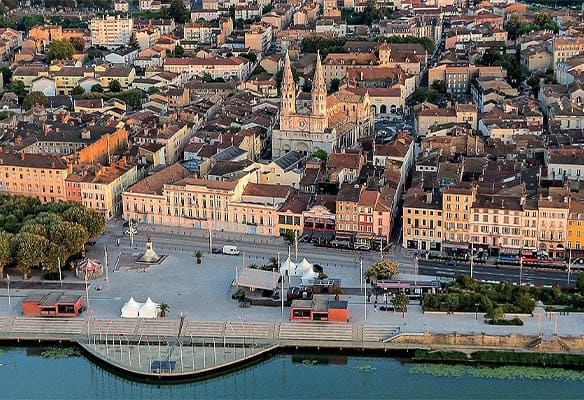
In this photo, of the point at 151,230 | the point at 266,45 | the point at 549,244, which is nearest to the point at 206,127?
the point at 151,230

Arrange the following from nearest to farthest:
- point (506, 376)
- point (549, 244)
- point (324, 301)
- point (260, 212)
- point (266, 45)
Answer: point (506, 376), point (324, 301), point (549, 244), point (260, 212), point (266, 45)

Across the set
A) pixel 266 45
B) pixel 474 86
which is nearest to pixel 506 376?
pixel 474 86

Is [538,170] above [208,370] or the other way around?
above

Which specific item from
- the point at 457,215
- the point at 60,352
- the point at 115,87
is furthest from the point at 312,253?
the point at 115,87

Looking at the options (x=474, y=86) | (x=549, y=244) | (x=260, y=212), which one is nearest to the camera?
(x=549, y=244)

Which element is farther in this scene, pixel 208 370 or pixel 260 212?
pixel 260 212

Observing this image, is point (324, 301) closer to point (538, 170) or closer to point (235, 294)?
point (235, 294)

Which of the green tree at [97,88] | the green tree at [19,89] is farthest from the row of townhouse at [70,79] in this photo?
the green tree at [19,89]
